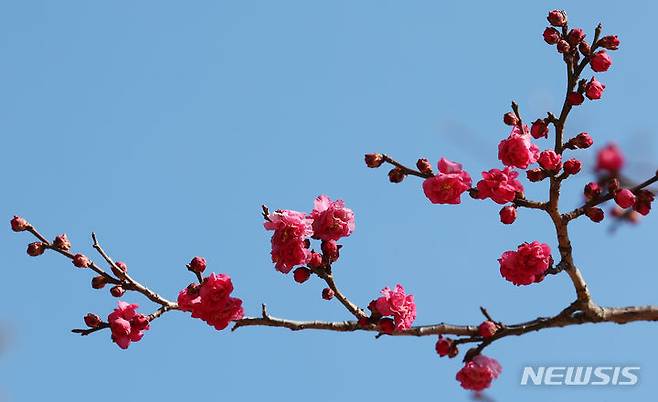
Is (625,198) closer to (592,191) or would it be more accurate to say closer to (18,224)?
(592,191)

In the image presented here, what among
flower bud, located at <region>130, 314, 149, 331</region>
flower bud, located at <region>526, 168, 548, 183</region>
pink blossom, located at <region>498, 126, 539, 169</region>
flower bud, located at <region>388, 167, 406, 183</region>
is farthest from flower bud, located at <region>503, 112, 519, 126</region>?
flower bud, located at <region>130, 314, 149, 331</region>

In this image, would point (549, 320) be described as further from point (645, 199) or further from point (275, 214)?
point (275, 214)

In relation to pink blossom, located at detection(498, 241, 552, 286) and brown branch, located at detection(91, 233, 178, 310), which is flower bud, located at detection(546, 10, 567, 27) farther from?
brown branch, located at detection(91, 233, 178, 310)

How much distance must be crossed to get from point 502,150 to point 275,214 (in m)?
1.54

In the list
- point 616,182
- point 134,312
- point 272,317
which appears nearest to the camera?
point 616,182

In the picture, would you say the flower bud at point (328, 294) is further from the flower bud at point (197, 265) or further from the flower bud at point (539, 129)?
the flower bud at point (539, 129)

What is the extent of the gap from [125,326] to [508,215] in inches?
102

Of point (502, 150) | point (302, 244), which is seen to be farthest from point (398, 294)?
point (502, 150)

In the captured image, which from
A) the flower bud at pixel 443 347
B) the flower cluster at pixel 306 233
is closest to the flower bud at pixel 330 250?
the flower cluster at pixel 306 233

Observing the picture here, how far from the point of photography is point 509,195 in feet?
18.3

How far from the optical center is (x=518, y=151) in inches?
223

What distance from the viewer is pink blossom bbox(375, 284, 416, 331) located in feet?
18.7

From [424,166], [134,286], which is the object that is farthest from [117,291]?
[424,166]

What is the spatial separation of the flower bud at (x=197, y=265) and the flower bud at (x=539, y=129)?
7.59 feet
